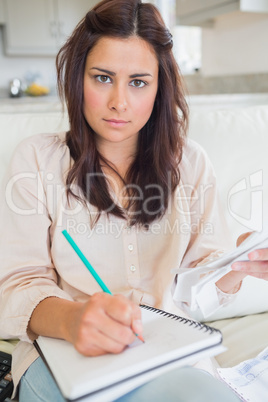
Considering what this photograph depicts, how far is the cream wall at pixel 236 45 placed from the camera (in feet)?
9.39

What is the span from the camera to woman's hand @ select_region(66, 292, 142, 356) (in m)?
0.60

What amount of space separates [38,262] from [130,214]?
0.78 feet

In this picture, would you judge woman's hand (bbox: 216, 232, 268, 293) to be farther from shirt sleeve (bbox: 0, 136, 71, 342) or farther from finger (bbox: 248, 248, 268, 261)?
shirt sleeve (bbox: 0, 136, 71, 342)

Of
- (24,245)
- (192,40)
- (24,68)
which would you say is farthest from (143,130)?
(24,68)

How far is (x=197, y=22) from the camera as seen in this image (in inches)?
128

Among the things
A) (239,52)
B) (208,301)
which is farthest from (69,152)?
(239,52)

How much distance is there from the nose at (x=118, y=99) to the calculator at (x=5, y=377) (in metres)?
0.60

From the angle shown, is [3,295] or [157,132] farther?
[157,132]

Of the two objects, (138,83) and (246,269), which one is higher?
(138,83)

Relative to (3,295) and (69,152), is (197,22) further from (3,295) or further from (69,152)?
(3,295)

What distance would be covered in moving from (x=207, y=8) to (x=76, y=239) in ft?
8.50

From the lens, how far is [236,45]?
3115 mm

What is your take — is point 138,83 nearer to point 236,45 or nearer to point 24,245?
point 24,245

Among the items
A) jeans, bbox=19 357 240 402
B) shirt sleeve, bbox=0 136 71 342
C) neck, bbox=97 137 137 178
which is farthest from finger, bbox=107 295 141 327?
neck, bbox=97 137 137 178
